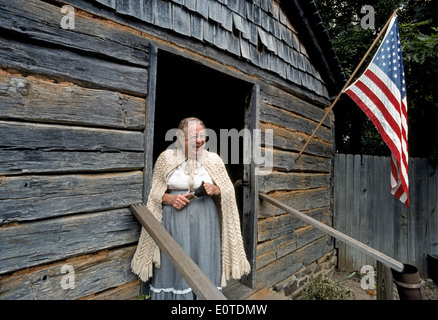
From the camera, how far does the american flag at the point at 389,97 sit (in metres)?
3.08

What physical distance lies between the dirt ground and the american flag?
88.8 inches

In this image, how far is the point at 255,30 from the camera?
3.42 metres

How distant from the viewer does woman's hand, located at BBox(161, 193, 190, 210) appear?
224cm

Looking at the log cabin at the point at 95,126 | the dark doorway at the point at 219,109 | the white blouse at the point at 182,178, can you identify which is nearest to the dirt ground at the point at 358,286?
the log cabin at the point at 95,126

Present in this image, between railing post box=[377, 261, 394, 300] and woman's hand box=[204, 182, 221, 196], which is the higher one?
woman's hand box=[204, 182, 221, 196]

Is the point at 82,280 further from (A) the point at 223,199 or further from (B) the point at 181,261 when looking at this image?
(A) the point at 223,199

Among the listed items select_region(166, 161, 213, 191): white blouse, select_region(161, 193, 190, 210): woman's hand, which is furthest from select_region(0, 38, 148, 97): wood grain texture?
select_region(161, 193, 190, 210): woman's hand

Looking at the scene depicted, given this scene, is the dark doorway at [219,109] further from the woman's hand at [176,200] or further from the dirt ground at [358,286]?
the dirt ground at [358,286]

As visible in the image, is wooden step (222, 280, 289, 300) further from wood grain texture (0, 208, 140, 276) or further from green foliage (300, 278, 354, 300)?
wood grain texture (0, 208, 140, 276)

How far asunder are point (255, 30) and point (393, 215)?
4.58 metres

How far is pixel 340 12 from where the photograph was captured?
1029 cm

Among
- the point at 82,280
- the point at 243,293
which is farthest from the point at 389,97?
the point at 82,280

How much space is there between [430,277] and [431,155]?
246cm
